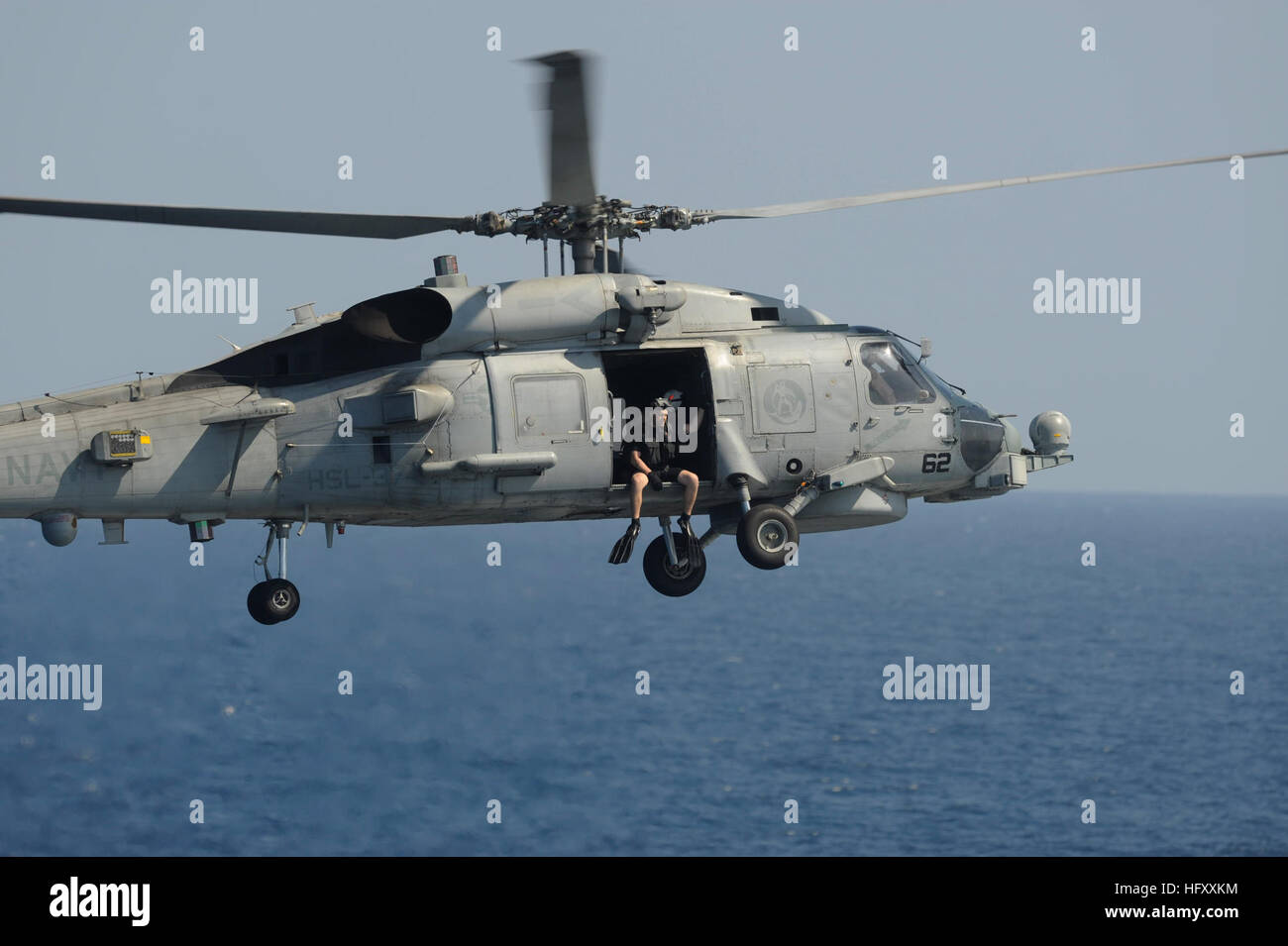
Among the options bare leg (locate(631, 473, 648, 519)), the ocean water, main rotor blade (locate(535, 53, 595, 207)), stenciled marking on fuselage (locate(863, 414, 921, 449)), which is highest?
main rotor blade (locate(535, 53, 595, 207))

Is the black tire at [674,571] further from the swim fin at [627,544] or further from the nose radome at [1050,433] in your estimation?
the nose radome at [1050,433]

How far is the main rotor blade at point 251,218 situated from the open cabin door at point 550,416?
6.50 ft

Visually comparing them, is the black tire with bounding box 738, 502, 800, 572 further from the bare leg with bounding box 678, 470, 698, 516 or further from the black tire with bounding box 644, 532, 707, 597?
the black tire with bounding box 644, 532, 707, 597

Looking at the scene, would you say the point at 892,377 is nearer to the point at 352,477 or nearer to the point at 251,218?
the point at 352,477

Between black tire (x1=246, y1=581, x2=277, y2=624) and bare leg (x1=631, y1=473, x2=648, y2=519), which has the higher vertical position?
bare leg (x1=631, y1=473, x2=648, y2=519)

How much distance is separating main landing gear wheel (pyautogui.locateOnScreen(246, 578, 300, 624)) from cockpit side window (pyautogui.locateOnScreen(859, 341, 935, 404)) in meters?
8.37

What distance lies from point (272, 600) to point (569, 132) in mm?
7666

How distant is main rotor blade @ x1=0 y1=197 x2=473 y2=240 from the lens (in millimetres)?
18906

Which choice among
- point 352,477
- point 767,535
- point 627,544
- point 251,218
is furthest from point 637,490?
point 251,218

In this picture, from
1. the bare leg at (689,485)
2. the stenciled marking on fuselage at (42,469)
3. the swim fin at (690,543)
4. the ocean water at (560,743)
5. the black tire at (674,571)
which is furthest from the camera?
the ocean water at (560,743)

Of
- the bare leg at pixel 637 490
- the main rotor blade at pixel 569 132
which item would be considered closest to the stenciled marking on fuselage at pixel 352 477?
the bare leg at pixel 637 490

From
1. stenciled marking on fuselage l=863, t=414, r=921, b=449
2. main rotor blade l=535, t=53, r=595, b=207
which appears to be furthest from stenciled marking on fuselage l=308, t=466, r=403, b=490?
stenciled marking on fuselage l=863, t=414, r=921, b=449

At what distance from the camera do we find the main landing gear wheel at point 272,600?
20703mm
